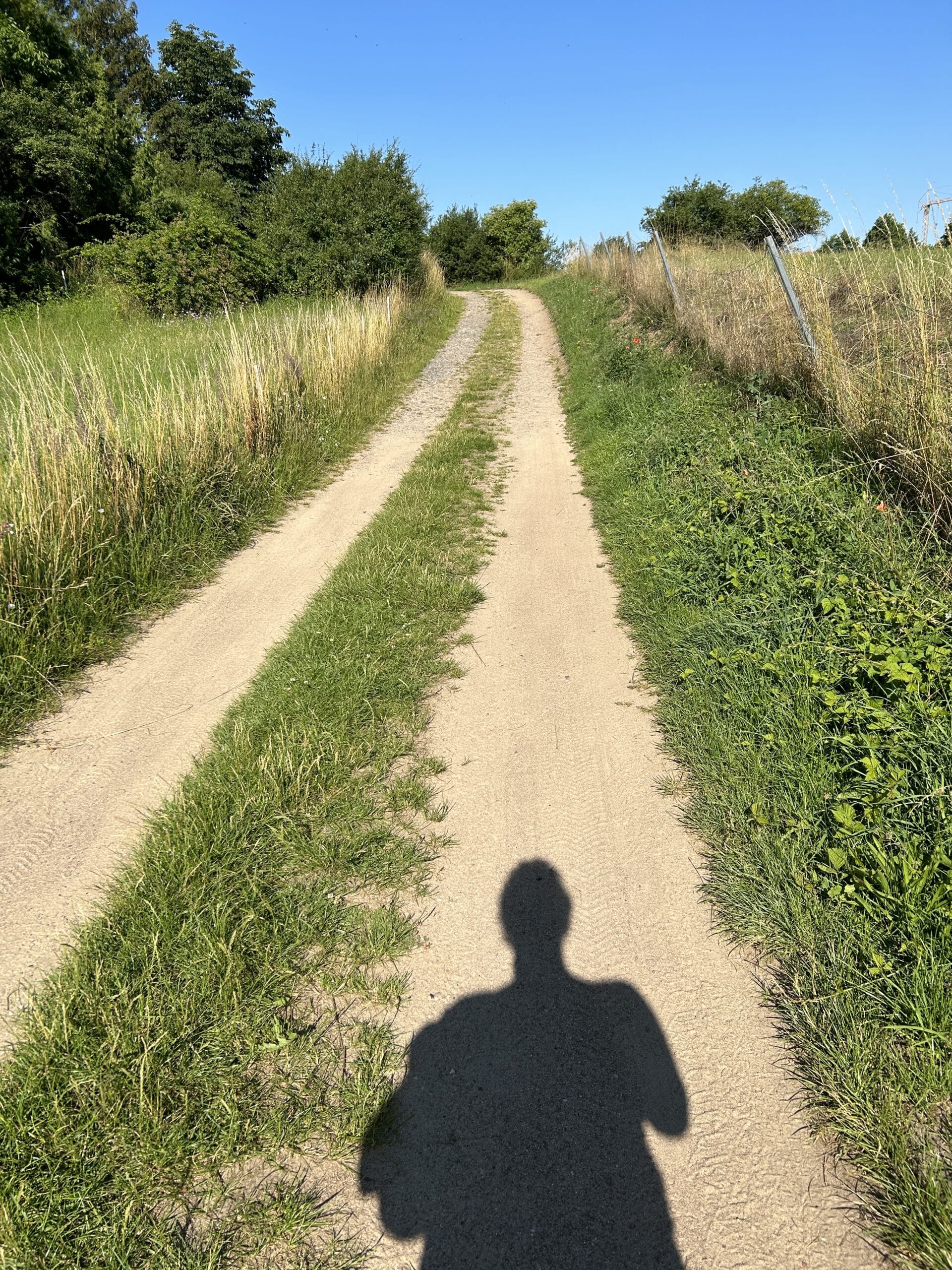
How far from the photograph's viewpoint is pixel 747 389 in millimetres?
7328

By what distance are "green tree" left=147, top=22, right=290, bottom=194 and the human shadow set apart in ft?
125

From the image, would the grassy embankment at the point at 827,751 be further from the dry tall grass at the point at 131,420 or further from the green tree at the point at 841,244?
the dry tall grass at the point at 131,420

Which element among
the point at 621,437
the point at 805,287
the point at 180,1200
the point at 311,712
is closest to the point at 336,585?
the point at 311,712

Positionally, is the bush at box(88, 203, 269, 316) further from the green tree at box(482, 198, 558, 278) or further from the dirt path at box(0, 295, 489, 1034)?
the green tree at box(482, 198, 558, 278)

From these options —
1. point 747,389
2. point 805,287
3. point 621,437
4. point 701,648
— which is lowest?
point 701,648

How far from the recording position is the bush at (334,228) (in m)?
16.4

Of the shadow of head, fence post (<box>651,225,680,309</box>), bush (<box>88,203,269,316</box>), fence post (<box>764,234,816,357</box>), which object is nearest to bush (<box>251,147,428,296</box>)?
bush (<box>88,203,269,316</box>)

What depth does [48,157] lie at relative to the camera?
58.8 ft

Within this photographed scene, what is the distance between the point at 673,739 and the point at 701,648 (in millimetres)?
828

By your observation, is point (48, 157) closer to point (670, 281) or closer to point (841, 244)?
point (670, 281)

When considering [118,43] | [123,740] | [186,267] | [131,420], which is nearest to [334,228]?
[186,267]

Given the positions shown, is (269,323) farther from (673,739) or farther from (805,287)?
(673,739)

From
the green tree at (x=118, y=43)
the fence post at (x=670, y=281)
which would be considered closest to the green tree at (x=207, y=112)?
the green tree at (x=118, y=43)

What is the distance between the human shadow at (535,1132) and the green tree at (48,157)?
21.0m
